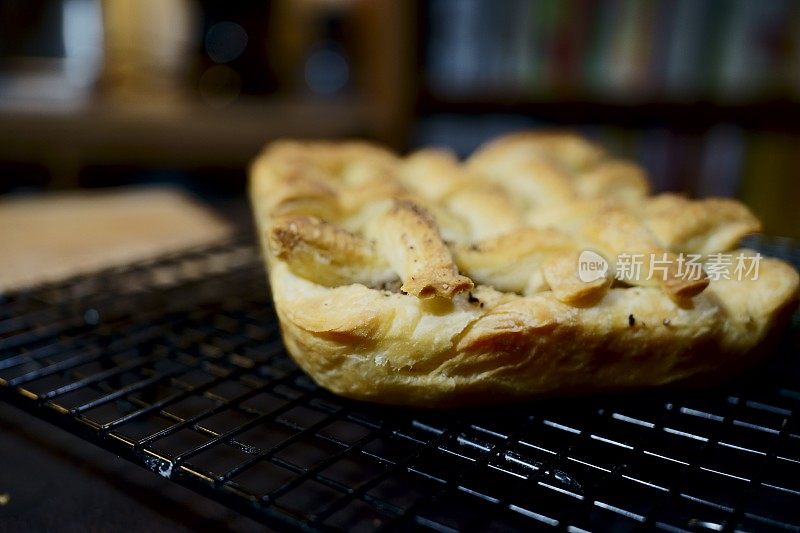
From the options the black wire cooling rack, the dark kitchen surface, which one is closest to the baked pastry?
the black wire cooling rack

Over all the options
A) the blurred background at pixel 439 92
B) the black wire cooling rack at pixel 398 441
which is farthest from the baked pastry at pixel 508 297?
the blurred background at pixel 439 92

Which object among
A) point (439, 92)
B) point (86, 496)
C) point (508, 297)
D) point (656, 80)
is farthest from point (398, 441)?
point (439, 92)

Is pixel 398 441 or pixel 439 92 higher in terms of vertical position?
pixel 439 92

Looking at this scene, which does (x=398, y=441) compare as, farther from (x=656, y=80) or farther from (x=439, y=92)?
(x=439, y=92)

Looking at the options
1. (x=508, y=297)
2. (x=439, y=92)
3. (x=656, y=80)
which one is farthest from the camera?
(x=439, y=92)

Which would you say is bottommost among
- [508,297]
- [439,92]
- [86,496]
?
[86,496]

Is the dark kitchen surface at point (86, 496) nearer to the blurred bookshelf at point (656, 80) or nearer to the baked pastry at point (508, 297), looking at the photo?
the baked pastry at point (508, 297)

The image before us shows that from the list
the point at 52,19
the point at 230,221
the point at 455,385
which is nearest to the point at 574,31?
the point at 230,221

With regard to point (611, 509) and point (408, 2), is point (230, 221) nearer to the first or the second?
point (408, 2)
